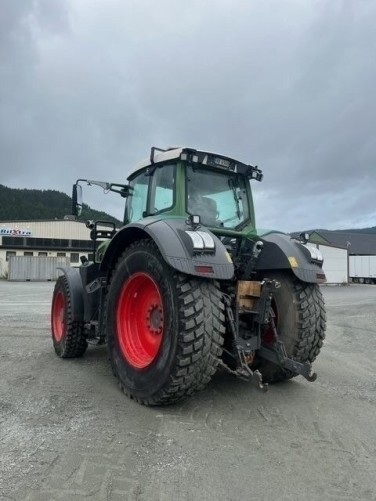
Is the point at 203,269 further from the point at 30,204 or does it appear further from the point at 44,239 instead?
the point at 30,204

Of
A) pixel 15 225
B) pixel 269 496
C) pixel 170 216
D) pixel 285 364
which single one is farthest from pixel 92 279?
pixel 15 225

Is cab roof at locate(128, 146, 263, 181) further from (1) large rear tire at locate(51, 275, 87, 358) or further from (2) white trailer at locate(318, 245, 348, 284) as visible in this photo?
(2) white trailer at locate(318, 245, 348, 284)

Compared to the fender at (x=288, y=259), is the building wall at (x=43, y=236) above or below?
above

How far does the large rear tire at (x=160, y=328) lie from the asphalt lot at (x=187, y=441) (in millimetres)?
290

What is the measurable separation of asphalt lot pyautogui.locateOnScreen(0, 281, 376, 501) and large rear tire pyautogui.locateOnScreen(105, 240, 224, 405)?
29 centimetres

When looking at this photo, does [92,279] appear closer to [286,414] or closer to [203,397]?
[203,397]

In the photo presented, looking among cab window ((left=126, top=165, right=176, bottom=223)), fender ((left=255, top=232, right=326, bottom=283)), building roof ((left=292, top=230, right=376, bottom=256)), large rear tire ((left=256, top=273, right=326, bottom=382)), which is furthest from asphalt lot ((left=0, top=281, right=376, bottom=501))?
building roof ((left=292, top=230, right=376, bottom=256))

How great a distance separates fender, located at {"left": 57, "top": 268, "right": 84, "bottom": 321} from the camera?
19.0ft

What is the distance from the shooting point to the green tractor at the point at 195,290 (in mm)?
3715

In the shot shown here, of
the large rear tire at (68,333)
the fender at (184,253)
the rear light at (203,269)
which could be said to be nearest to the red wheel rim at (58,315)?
the large rear tire at (68,333)

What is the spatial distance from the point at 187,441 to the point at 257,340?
1327 mm

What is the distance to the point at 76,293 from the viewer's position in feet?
19.4

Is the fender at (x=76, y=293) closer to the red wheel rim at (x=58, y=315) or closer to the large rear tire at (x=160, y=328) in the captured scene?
the red wheel rim at (x=58, y=315)

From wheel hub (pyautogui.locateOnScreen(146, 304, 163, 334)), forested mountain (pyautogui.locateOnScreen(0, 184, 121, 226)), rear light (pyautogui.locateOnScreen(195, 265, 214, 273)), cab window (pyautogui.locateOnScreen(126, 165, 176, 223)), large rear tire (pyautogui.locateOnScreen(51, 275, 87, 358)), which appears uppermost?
forested mountain (pyautogui.locateOnScreen(0, 184, 121, 226))
